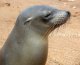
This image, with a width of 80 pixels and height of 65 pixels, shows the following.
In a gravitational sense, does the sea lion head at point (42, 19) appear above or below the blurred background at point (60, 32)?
above

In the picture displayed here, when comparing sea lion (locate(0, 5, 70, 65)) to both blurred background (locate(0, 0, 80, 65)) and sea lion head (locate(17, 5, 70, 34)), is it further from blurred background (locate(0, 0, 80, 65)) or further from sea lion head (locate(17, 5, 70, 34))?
blurred background (locate(0, 0, 80, 65))

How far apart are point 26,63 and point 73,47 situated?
213 centimetres

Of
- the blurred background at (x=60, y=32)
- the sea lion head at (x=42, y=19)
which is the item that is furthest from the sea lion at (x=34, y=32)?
the blurred background at (x=60, y=32)

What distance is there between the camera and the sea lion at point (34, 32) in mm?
3406

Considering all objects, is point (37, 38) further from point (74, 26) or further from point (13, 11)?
point (13, 11)

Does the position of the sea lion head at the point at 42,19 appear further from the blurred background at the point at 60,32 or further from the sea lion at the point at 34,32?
the blurred background at the point at 60,32

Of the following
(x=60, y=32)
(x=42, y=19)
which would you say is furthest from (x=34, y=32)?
(x=60, y=32)

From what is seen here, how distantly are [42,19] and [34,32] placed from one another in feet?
0.53

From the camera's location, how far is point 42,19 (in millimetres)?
3424

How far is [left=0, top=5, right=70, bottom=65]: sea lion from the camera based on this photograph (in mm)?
3406

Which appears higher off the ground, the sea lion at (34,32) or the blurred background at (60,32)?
the sea lion at (34,32)

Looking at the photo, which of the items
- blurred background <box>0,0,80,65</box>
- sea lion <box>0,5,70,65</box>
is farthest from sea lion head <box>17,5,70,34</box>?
blurred background <box>0,0,80,65</box>

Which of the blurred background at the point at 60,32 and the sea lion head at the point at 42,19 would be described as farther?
the blurred background at the point at 60,32

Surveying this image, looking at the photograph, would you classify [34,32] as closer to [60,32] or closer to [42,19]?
[42,19]
